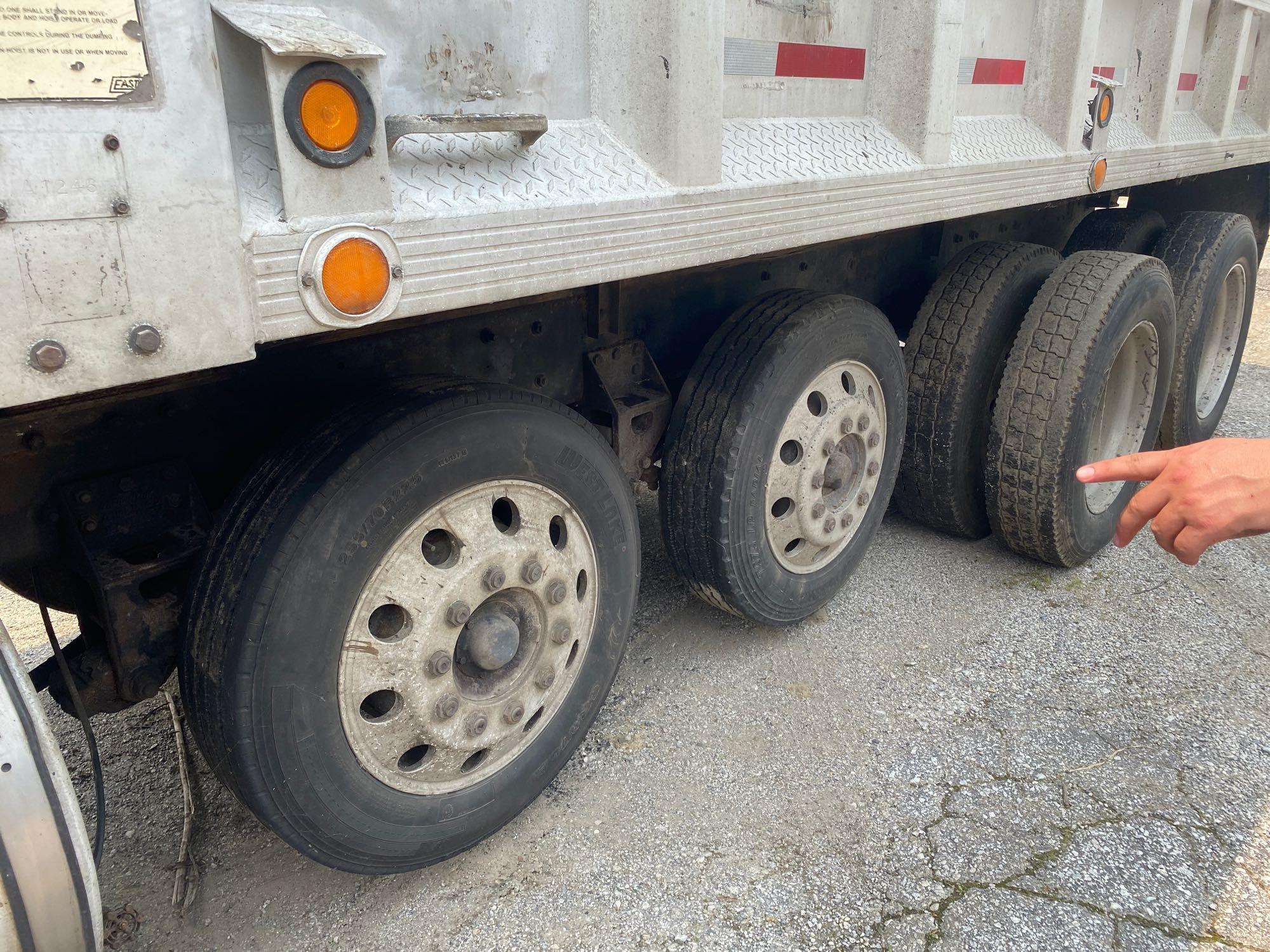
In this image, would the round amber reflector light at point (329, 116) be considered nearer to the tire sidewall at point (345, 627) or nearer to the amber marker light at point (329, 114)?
the amber marker light at point (329, 114)

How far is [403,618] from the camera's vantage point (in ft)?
5.96

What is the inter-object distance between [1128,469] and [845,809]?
1.15 meters

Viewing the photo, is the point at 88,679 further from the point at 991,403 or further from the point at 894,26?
the point at 991,403

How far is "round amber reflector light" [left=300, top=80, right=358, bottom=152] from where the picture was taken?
1.22 m

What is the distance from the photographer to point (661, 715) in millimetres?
2652

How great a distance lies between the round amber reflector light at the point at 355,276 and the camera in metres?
1.29

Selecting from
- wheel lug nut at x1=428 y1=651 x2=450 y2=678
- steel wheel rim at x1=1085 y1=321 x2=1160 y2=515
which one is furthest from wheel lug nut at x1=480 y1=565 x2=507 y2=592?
steel wheel rim at x1=1085 y1=321 x2=1160 y2=515

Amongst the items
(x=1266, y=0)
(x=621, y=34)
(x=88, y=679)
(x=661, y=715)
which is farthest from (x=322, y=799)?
(x=1266, y=0)

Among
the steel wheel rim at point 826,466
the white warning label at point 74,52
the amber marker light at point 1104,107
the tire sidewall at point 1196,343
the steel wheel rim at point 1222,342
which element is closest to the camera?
the white warning label at point 74,52

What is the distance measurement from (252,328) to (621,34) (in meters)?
0.95

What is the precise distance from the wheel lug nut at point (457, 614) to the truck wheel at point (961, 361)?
2.07 m

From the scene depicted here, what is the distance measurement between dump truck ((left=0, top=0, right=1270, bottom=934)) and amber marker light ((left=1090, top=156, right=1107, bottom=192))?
0.02 meters

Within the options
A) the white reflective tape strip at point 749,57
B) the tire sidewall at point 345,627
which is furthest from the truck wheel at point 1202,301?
the tire sidewall at point 345,627

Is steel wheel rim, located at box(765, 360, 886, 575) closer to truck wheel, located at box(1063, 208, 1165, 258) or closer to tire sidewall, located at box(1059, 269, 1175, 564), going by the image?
tire sidewall, located at box(1059, 269, 1175, 564)
